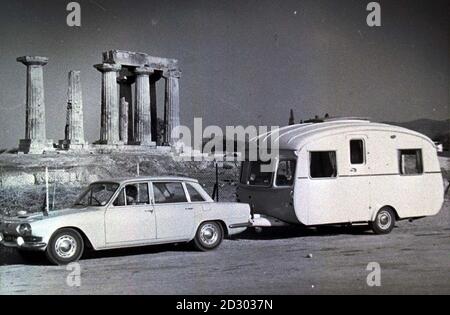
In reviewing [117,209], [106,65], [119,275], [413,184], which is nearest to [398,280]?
[119,275]

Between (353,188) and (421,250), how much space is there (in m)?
2.13

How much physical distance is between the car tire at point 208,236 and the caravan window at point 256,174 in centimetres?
182

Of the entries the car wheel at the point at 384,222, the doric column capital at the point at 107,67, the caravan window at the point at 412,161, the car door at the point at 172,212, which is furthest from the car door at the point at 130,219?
the doric column capital at the point at 107,67

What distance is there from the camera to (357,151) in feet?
40.5

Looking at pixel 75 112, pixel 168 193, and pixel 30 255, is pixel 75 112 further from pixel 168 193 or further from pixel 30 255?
pixel 30 255

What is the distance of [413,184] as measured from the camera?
1273 cm

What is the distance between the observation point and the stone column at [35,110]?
30234 mm

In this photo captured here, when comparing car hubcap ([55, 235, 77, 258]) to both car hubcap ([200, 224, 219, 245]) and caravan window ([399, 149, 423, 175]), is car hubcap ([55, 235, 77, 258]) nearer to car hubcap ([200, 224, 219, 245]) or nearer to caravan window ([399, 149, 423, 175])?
car hubcap ([200, 224, 219, 245])

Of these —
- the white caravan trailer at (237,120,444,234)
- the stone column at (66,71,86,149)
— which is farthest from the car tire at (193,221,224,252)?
the stone column at (66,71,86,149)

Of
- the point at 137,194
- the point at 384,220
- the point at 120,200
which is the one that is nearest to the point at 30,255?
the point at 120,200

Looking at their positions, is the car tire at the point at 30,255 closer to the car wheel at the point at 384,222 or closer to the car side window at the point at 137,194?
the car side window at the point at 137,194

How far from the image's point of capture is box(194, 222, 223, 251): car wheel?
1056 cm

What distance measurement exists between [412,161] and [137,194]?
20.5 feet
